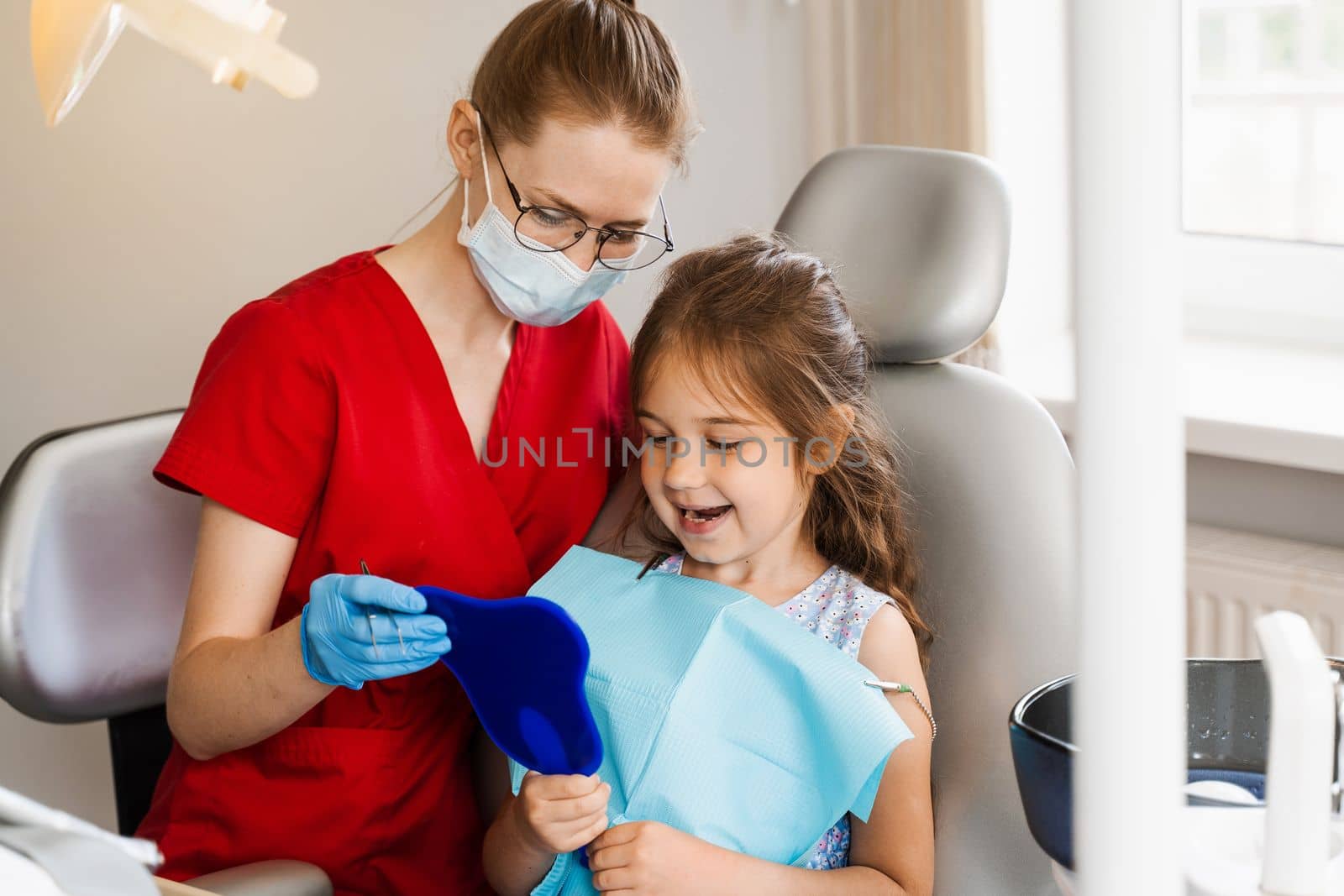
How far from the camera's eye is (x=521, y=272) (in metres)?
1.26

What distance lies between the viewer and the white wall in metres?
1.91

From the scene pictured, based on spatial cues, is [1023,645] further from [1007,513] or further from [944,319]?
[944,319]

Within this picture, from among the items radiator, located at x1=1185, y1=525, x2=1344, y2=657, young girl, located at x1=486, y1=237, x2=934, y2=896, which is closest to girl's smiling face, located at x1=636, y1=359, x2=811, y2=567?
young girl, located at x1=486, y1=237, x2=934, y2=896

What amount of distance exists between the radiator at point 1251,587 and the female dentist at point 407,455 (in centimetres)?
97

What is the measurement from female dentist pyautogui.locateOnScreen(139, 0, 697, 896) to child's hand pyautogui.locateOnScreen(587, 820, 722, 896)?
236mm

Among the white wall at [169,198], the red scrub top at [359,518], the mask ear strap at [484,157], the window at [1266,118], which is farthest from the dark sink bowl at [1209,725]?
the white wall at [169,198]

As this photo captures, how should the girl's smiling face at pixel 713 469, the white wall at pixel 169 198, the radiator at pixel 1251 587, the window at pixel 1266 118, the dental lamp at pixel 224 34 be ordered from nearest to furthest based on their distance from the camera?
1. the dental lamp at pixel 224 34
2. the girl's smiling face at pixel 713 469
3. the radiator at pixel 1251 587
4. the white wall at pixel 169 198
5. the window at pixel 1266 118

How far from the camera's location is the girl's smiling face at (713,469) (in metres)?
1.15

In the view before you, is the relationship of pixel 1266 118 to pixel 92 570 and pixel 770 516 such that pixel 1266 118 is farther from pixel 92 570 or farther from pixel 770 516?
pixel 92 570

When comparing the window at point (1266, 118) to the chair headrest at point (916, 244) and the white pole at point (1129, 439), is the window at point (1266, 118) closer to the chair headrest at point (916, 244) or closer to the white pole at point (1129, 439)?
the chair headrest at point (916, 244)

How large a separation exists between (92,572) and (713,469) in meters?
0.69

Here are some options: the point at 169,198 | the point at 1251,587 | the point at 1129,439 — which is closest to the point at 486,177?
the point at 169,198

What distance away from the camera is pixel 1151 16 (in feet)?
0.67

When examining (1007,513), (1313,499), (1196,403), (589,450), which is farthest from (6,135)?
(1313,499)
